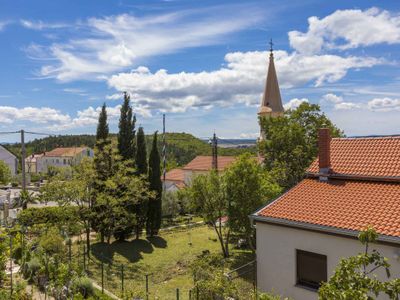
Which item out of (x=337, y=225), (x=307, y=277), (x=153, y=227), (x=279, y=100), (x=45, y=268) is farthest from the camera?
(x=279, y=100)

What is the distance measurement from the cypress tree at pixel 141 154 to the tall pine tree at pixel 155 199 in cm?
99

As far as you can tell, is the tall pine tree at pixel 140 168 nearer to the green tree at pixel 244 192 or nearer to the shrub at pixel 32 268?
the green tree at pixel 244 192

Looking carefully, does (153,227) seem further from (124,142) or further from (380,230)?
(380,230)

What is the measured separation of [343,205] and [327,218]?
0.98 m

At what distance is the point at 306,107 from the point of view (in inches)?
926

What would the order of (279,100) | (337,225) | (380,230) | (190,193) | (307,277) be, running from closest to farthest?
(380,230) → (337,225) → (307,277) → (190,193) → (279,100)

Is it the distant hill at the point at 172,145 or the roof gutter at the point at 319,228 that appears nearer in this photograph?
the roof gutter at the point at 319,228

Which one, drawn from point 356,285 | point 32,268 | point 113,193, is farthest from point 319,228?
point 113,193

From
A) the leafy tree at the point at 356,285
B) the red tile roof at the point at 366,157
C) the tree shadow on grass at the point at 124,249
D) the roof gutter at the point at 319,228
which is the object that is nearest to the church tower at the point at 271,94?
the tree shadow on grass at the point at 124,249

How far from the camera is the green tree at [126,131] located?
24469 mm

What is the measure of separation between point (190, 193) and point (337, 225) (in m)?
10.8

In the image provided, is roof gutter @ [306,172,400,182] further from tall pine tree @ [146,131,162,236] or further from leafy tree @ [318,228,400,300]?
tall pine tree @ [146,131,162,236]

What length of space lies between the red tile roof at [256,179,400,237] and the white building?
67.9m

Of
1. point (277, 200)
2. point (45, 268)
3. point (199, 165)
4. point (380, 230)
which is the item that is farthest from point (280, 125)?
point (199, 165)
